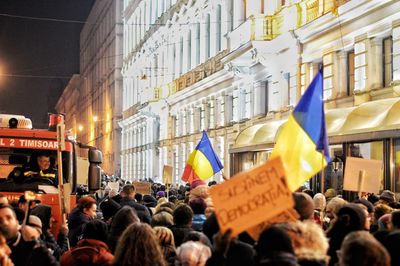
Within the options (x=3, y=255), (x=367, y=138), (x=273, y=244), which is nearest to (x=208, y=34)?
(x=367, y=138)

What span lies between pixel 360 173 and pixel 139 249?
4832 mm

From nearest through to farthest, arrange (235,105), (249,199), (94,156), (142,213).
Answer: (249,199) → (142,213) → (94,156) → (235,105)

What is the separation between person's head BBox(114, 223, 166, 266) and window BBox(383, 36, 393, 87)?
15066mm

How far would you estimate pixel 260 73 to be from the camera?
29.8m

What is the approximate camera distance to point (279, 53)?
90.6ft

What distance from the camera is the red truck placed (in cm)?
1285

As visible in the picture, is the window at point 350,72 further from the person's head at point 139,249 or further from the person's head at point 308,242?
the person's head at point 139,249

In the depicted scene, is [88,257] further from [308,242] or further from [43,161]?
[43,161]

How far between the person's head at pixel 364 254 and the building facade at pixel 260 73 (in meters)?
11.3

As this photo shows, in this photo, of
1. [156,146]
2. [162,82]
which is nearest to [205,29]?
[162,82]

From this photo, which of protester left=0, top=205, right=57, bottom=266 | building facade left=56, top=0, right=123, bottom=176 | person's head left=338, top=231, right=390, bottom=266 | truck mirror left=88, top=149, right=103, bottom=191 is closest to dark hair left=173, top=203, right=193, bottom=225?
protester left=0, top=205, right=57, bottom=266

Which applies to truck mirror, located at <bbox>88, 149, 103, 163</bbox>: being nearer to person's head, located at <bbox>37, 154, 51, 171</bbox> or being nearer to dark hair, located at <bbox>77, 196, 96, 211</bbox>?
person's head, located at <bbox>37, 154, 51, 171</bbox>

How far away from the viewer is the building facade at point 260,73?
19.5 metres

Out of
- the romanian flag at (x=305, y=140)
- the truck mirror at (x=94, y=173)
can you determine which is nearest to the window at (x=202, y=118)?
the truck mirror at (x=94, y=173)
